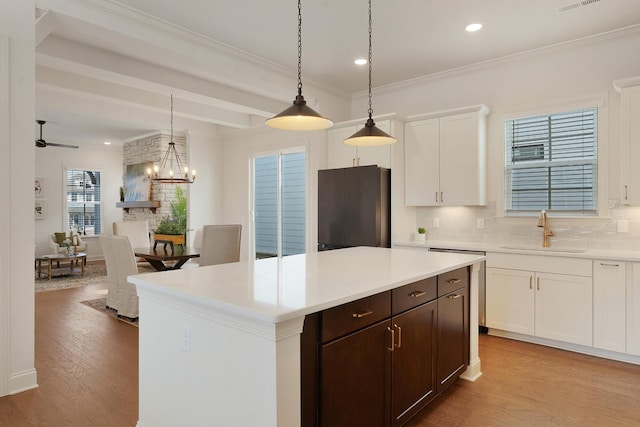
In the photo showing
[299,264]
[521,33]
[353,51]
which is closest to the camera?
[299,264]

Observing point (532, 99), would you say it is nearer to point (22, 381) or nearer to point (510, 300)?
point (510, 300)

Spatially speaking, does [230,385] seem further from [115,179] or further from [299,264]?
[115,179]

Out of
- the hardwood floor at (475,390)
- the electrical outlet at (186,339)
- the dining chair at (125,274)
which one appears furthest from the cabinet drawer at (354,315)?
the dining chair at (125,274)

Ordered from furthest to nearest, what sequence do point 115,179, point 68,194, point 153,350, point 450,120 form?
point 115,179 → point 68,194 → point 450,120 → point 153,350

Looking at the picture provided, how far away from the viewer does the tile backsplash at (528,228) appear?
3.76 m

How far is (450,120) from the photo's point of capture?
4512mm

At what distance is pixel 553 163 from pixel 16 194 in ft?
15.5

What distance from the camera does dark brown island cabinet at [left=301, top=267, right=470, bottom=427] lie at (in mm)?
1669

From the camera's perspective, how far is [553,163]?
420 centimetres

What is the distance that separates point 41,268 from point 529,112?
8622 mm

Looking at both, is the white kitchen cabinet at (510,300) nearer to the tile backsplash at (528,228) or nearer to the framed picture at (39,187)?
the tile backsplash at (528,228)

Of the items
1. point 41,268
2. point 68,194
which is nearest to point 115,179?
point 68,194

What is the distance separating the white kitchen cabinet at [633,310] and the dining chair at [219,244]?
3.94m

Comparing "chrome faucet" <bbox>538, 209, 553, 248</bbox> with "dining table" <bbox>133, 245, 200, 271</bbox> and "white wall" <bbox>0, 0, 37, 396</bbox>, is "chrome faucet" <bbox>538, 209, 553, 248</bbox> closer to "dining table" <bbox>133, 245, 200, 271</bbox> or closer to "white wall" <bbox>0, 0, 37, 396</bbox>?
"dining table" <bbox>133, 245, 200, 271</bbox>
